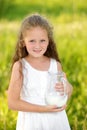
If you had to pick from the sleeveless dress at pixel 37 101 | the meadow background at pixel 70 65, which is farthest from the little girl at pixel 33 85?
the meadow background at pixel 70 65

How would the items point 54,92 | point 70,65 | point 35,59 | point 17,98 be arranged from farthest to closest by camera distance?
1. point 70,65
2. point 35,59
3. point 17,98
4. point 54,92

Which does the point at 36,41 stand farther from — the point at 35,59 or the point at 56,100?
the point at 56,100

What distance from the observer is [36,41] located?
338cm

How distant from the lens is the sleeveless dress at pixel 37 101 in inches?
133

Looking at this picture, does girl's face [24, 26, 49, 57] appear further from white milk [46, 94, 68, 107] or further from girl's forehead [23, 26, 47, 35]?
white milk [46, 94, 68, 107]

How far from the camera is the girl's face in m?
3.39

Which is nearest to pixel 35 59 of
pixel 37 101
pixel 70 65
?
pixel 37 101

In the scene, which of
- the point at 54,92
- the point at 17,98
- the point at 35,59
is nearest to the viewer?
the point at 54,92

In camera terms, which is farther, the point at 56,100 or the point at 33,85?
the point at 33,85

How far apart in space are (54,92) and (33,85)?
0.69 ft

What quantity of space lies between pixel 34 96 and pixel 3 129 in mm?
1024

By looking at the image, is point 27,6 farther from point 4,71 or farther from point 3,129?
point 3,129

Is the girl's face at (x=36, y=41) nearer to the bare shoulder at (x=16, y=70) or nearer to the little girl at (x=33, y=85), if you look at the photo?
the little girl at (x=33, y=85)

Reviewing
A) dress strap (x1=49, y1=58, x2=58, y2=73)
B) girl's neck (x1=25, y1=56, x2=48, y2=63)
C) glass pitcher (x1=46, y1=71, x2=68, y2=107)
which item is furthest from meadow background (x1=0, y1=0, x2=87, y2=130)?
glass pitcher (x1=46, y1=71, x2=68, y2=107)
